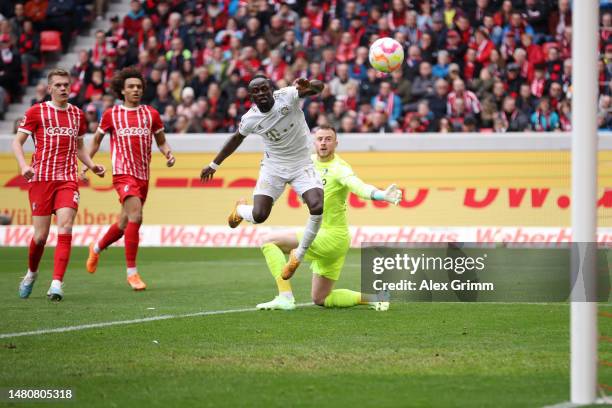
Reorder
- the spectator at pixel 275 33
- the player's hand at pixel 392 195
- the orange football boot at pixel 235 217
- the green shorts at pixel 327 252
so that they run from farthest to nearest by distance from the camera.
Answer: the spectator at pixel 275 33, the orange football boot at pixel 235 217, the green shorts at pixel 327 252, the player's hand at pixel 392 195

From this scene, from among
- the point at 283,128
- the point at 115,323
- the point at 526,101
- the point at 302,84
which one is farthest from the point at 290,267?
the point at 526,101

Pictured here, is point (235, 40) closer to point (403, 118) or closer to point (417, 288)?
point (403, 118)

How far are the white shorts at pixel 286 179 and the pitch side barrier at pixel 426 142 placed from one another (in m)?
9.32

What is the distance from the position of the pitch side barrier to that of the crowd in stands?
70cm

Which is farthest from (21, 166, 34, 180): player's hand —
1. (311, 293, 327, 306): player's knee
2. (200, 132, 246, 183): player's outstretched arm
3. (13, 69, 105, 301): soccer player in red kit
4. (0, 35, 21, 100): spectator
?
(0, 35, 21, 100): spectator

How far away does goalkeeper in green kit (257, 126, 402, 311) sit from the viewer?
10.3 meters

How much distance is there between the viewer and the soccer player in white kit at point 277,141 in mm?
10602

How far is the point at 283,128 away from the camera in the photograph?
35.7ft

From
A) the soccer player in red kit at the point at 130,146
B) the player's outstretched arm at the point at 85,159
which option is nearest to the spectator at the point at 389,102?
the soccer player in red kit at the point at 130,146

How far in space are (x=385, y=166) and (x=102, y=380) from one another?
13.8m

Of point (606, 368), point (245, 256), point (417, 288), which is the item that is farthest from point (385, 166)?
point (606, 368)

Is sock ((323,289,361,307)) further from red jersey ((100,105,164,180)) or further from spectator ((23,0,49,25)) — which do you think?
spectator ((23,0,49,25))

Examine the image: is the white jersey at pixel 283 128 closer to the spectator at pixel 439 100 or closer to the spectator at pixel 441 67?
the spectator at pixel 439 100

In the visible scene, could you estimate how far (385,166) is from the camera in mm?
20141
